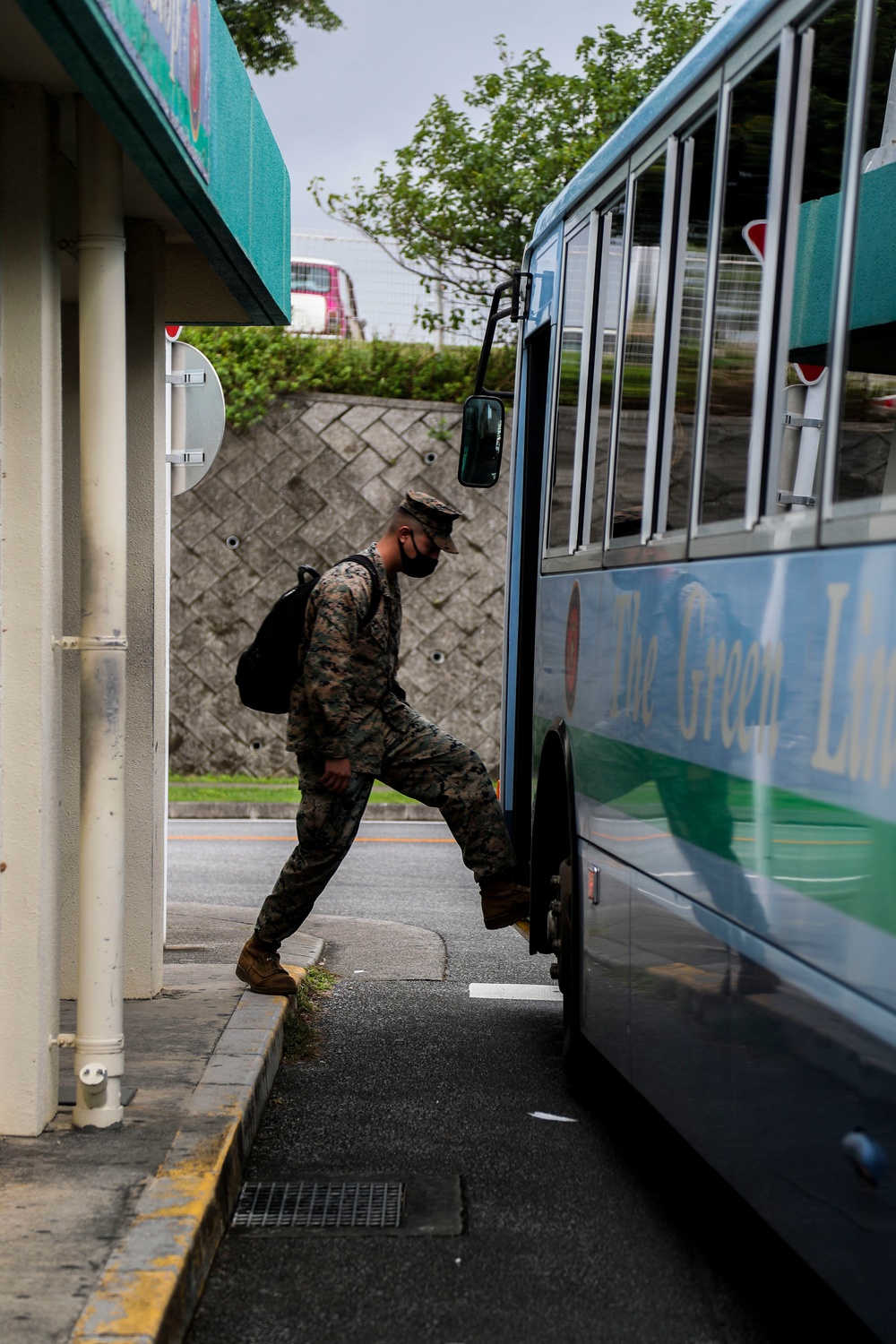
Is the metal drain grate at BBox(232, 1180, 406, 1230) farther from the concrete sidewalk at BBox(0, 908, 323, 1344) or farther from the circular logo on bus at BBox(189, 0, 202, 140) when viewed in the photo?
the circular logo on bus at BBox(189, 0, 202, 140)

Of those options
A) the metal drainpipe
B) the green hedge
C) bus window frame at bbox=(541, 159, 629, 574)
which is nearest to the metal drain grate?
the metal drainpipe

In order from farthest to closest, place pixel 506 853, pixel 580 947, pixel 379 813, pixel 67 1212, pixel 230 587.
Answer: pixel 230 587
pixel 379 813
pixel 506 853
pixel 580 947
pixel 67 1212

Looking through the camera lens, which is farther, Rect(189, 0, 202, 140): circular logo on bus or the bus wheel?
the bus wheel

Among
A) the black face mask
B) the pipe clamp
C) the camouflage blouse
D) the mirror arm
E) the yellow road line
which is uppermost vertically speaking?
the mirror arm

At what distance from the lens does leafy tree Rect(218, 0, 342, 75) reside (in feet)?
55.6

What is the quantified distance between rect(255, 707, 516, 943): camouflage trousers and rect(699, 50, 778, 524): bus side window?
262cm

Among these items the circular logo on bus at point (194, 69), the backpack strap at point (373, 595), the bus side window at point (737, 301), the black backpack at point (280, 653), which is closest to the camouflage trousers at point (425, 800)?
the black backpack at point (280, 653)

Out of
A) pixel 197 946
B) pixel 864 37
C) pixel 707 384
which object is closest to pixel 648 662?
pixel 707 384

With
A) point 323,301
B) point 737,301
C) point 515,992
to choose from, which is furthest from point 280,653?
point 323,301

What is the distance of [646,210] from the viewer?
14.7ft

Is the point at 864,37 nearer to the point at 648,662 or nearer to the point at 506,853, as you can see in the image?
the point at 648,662

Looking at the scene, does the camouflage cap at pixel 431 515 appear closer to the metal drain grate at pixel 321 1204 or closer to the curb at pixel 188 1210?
the curb at pixel 188 1210

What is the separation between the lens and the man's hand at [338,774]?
582 cm

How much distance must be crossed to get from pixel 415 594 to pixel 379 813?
10.4 ft
